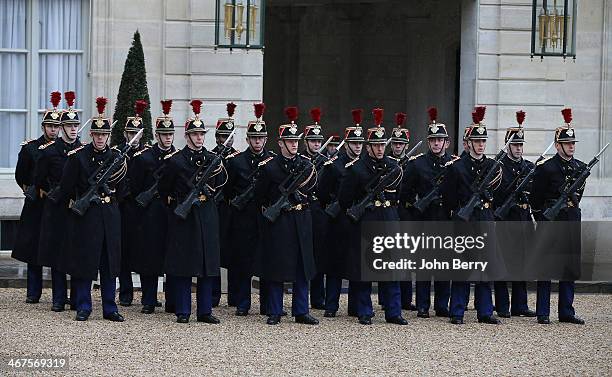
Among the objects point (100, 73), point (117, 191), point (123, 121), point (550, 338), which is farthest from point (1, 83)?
point (550, 338)

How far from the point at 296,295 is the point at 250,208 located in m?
1.01

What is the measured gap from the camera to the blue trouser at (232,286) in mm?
15414

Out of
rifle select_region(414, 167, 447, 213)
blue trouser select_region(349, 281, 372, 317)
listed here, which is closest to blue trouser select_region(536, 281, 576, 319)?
rifle select_region(414, 167, 447, 213)

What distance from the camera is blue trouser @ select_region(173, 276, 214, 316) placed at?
566 inches

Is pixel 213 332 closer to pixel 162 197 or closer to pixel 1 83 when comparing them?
pixel 162 197

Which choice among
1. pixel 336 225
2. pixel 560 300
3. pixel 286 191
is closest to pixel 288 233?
pixel 286 191

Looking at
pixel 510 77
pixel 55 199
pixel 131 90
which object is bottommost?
pixel 55 199

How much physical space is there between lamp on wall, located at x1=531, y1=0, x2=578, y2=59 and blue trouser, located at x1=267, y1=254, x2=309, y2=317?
7.32 m

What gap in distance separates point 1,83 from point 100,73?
4.18ft

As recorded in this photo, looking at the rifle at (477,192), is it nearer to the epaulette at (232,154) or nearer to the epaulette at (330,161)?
the epaulette at (330,161)

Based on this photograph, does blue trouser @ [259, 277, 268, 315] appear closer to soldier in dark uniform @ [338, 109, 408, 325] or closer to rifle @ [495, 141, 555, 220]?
soldier in dark uniform @ [338, 109, 408, 325]

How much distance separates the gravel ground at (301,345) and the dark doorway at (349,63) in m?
11.5

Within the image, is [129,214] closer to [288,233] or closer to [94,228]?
[94,228]

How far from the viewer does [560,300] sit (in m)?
15.1
